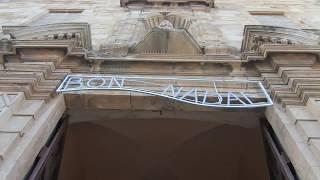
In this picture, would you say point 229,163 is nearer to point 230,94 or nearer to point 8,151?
point 230,94

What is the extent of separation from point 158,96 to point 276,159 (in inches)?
78.1

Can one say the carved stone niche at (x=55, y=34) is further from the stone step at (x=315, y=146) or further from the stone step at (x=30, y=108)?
the stone step at (x=315, y=146)

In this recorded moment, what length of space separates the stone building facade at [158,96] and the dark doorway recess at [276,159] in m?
0.03

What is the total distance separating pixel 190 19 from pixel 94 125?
4836 millimetres

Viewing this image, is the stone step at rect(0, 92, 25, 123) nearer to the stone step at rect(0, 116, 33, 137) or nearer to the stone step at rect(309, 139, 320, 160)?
the stone step at rect(0, 116, 33, 137)

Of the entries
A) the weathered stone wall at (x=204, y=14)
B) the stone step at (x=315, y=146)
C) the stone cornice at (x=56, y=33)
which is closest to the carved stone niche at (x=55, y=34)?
the stone cornice at (x=56, y=33)

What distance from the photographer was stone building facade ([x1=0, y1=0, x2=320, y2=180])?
5.87 m

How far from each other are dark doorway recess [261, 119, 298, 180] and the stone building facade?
0.03 m

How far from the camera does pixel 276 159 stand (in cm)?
626

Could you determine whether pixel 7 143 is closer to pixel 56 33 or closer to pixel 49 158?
pixel 49 158

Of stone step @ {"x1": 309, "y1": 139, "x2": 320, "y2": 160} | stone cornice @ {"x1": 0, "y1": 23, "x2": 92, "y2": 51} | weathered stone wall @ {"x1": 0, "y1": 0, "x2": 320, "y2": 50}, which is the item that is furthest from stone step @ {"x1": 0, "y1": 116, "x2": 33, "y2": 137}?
weathered stone wall @ {"x1": 0, "y1": 0, "x2": 320, "y2": 50}

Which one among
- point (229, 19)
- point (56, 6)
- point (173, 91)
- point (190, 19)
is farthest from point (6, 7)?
point (173, 91)

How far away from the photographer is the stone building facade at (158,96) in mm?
5867

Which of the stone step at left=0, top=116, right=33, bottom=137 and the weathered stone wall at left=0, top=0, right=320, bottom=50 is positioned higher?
the weathered stone wall at left=0, top=0, right=320, bottom=50
